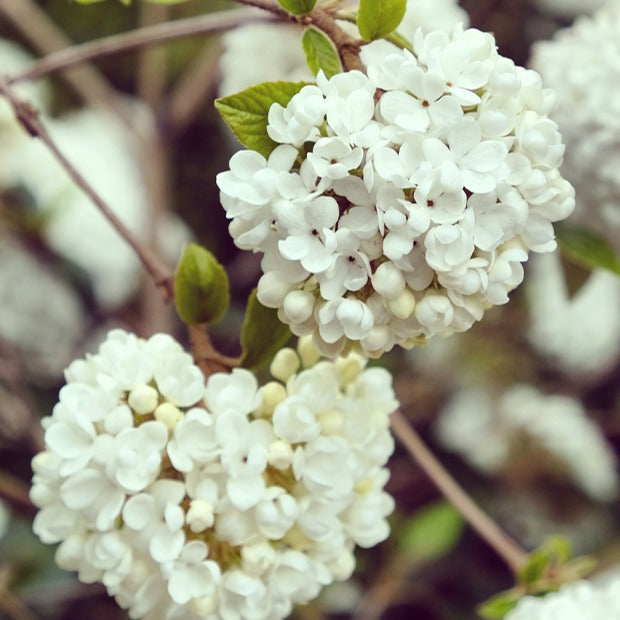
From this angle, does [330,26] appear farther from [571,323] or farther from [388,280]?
[571,323]

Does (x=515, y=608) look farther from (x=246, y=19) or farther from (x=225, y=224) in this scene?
(x=225, y=224)

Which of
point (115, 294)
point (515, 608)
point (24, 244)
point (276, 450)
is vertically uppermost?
point (24, 244)

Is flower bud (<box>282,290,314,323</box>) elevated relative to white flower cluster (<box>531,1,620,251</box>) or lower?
lower

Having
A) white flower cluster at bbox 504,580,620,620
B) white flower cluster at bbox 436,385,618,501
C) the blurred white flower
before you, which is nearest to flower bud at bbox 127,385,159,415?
white flower cluster at bbox 504,580,620,620

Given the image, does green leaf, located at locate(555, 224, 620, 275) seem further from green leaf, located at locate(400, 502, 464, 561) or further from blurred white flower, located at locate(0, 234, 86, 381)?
blurred white flower, located at locate(0, 234, 86, 381)

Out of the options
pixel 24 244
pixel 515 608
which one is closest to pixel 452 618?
pixel 515 608

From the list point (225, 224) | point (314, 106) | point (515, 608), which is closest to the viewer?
point (314, 106)
